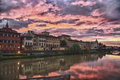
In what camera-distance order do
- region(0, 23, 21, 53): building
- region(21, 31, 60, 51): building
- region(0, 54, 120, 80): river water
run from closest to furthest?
region(0, 54, 120, 80): river water
region(0, 23, 21, 53): building
region(21, 31, 60, 51): building

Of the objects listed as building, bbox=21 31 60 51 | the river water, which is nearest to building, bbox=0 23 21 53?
building, bbox=21 31 60 51

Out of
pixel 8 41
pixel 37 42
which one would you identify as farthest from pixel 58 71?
pixel 37 42

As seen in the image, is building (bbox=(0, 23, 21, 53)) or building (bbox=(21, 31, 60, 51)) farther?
building (bbox=(21, 31, 60, 51))

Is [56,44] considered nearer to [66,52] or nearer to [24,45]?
[66,52]

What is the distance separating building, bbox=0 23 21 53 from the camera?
58.8 m

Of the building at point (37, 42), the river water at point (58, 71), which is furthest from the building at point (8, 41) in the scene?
the river water at point (58, 71)

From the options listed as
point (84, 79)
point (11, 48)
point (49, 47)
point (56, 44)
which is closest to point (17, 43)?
point (11, 48)

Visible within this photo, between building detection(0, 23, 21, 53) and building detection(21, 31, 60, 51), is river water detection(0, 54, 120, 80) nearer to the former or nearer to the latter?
building detection(0, 23, 21, 53)

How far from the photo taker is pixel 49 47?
93250mm

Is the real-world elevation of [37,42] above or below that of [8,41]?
below

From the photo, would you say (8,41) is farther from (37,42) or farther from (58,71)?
(58,71)

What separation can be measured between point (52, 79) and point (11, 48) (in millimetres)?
51543

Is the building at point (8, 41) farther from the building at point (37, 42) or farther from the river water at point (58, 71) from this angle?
the river water at point (58, 71)

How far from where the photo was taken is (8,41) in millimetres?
61562
